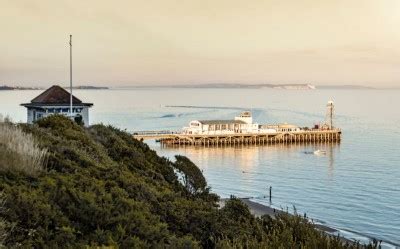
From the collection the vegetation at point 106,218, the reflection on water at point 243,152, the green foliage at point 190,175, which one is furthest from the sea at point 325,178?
the vegetation at point 106,218

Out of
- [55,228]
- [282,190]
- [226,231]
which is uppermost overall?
[55,228]

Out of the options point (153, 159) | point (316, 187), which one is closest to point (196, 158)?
point (316, 187)

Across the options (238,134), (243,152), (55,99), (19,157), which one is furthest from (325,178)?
(19,157)

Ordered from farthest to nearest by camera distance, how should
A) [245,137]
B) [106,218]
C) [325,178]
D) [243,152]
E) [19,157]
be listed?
[245,137] < [243,152] < [325,178] < [19,157] < [106,218]

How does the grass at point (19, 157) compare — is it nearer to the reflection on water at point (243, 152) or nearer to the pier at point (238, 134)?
the reflection on water at point (243, 152)

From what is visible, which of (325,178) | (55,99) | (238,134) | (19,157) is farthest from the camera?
(238,134)

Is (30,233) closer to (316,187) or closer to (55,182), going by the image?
(55,182)

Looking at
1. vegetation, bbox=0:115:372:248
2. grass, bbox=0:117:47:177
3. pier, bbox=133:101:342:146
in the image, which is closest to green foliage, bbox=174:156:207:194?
vegetation, bbox=0:115:372:248

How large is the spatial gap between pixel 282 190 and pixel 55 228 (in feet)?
148

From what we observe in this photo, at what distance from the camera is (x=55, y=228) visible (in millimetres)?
6707

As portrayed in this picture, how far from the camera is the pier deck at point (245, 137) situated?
94312mm

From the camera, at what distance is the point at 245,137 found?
3915 inches

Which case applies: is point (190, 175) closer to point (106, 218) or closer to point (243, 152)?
point (106, 218)

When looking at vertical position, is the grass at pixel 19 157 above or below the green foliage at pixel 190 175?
above
